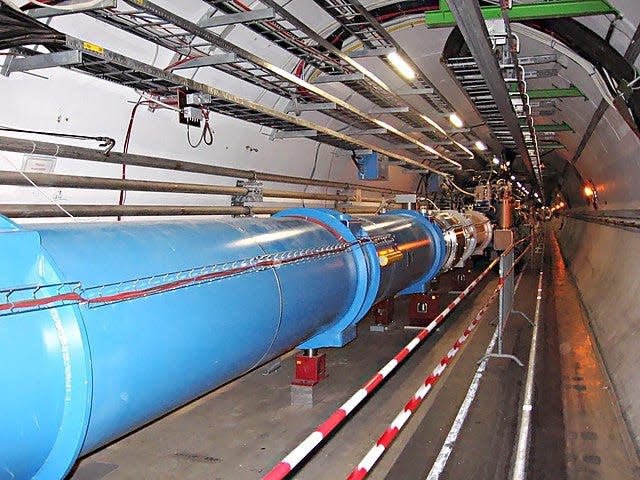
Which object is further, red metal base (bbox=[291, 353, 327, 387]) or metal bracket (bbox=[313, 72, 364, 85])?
metal bracket (bbox=[313, 72, 364, 85])

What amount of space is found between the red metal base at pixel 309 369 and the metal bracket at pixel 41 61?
2.30m

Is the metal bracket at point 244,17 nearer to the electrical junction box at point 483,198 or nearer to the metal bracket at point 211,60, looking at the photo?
the metal bracket at point 211,60

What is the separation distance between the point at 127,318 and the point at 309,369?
2303 mm

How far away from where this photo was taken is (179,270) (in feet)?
6.55

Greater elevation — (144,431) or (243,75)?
(243,75)

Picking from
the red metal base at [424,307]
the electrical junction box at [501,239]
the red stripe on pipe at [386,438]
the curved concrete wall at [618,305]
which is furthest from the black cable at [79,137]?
the electrical junction box at [501,239]

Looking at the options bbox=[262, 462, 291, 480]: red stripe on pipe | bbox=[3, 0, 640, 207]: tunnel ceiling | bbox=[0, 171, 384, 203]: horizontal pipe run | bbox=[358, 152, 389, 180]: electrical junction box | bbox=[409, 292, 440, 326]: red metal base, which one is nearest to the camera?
bbox=[262, 462, 291, 480]: red stripe on pipe

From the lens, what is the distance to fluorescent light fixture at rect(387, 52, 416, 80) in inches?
171

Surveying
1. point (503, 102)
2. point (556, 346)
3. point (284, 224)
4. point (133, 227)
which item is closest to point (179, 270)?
point (133, 227)

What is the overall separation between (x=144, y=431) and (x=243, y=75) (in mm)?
2741

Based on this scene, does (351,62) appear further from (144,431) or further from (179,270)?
(144,431)

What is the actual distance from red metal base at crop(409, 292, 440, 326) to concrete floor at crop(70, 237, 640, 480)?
1.01 metres

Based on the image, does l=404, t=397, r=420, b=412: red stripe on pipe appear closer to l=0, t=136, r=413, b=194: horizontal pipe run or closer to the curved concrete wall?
the curved concrete wall

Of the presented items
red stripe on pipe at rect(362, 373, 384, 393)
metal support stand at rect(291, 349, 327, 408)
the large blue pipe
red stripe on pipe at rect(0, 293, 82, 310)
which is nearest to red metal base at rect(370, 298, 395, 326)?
metal support stand at rect(291, 349, 327, 408)
